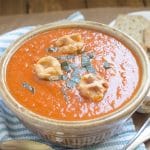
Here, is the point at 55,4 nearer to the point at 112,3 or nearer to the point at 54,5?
the point at 54,5

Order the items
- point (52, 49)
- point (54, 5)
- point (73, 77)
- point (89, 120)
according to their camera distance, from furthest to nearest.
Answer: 1. point (54, 5)
2. point (52, 49)
3. point (73, 77)
4. point (89, 120)

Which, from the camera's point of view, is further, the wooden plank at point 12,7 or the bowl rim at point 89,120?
the wooden plank at point 12,7

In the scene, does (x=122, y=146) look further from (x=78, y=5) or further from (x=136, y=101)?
(x=78, y=5)

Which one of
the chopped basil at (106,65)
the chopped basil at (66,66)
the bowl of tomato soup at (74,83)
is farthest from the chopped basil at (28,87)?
the chopped basil at (106,65)

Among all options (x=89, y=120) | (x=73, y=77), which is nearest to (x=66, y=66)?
(x=73, y=77)

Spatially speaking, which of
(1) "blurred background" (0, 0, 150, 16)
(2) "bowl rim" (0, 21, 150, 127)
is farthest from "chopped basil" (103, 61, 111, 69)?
(1) "blurred background" (0, 0, 150, 16)

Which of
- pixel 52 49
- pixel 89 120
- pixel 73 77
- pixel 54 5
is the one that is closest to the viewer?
pixel 89 120

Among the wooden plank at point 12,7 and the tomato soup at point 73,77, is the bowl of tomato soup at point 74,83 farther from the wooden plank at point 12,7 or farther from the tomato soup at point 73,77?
the wooden plank at point 12,7
